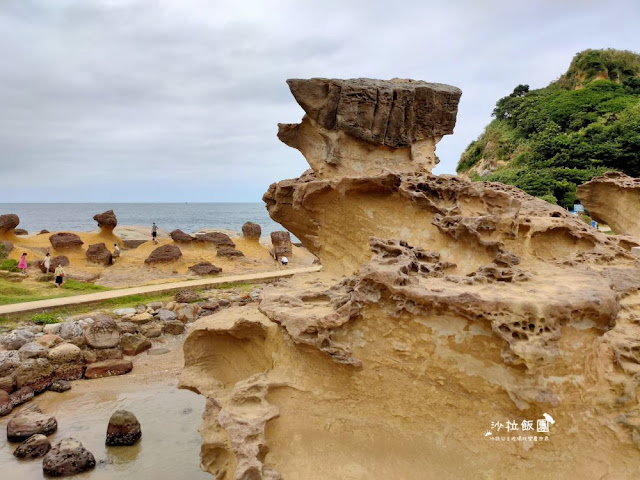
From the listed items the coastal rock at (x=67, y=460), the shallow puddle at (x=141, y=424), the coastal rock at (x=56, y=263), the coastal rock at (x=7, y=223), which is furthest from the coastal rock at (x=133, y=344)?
the coastal rock at (x=7, y=223)

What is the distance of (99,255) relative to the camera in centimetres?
1920

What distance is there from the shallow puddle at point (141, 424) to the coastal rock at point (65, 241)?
1127 centimetres

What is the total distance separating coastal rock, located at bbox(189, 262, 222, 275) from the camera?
62.3ft

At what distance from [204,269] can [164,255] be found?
1.78 m

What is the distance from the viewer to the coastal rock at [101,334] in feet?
35.6

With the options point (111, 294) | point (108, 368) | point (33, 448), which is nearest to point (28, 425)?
point (33, 448)

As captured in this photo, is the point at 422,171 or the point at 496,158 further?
the point at 496,158

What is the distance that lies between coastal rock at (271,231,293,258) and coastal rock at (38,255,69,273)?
897 centimetres

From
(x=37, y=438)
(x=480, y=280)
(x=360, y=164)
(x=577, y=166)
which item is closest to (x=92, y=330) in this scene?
(x=37, y=438)

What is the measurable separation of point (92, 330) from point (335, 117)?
26.7 feet

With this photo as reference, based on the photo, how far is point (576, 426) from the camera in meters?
3.79

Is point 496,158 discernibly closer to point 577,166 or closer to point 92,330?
point 577,166

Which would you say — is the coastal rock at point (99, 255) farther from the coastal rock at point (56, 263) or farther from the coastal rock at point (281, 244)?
the coastal rock at point (281, 244)

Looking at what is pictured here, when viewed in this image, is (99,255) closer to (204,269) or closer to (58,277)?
(58,277)
